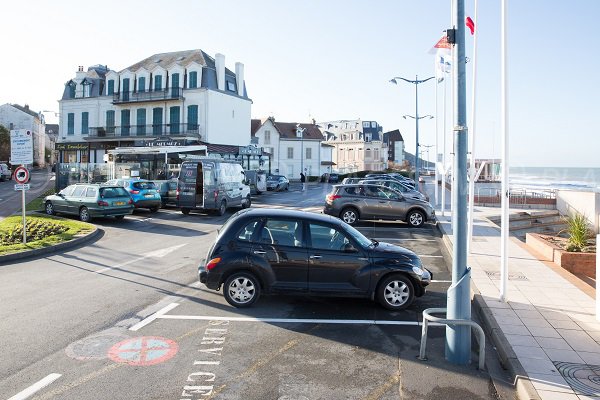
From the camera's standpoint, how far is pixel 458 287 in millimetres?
5809

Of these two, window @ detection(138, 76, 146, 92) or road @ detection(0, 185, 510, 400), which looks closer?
road @ detection(0, 185, 510, 400)

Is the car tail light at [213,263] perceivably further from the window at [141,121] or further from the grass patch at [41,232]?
the window at [141,121]

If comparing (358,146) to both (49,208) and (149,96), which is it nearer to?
(149,96)

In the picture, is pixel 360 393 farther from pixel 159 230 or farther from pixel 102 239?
pixel 159 230

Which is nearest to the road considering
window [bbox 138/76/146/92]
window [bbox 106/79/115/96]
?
window [bbox 138/76/146/92]

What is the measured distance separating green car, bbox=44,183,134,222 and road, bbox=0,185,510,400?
831cm

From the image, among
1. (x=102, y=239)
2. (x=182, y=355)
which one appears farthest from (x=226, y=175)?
(x=182, y=355)

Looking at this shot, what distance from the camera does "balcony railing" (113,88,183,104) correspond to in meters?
42.8

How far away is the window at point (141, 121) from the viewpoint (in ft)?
146

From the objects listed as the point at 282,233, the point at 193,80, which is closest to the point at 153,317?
the point at 282,233

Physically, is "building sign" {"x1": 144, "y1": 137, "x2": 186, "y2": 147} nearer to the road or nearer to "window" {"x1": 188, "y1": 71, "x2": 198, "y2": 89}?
"window" {"x1": 188, "y1": 71, "x2": 198, "y2": 89}

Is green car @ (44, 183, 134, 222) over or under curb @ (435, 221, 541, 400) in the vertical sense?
over

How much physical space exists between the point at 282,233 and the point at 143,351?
2820 mm

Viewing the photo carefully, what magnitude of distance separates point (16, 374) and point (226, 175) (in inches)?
701
